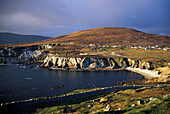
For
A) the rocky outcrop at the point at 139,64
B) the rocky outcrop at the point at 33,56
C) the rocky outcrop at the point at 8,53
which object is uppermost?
the rocky outcrop at the point at 8,53

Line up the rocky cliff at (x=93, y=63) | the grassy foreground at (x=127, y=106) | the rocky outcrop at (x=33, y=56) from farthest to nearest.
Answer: the rocky outcrop at (x=33, y=56), the rocky cliff at (x=93, y=63), the grassy foreground at (x=127, y=106)

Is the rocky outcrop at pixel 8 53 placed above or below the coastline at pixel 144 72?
above

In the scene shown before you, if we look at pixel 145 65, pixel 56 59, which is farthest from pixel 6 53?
pixel 145 65

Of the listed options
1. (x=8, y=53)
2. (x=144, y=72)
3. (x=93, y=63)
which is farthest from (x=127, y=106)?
(x=8, y=53)

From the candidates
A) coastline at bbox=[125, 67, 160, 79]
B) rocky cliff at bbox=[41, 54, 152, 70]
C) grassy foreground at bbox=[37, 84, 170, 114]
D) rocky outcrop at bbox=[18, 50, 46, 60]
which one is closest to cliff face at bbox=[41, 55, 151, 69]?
rocky cliff at bbox=[41, 54, 152, 70]

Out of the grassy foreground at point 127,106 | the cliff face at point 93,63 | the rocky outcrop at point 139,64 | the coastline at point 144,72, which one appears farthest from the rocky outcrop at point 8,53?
the grassy foreground at point 127,106

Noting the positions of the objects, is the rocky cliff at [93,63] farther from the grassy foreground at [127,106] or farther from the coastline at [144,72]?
the grassy foreground at [127,106]

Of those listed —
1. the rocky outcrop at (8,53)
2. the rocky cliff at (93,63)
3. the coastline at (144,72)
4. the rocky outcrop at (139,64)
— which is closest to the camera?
the coastline at (144,72)

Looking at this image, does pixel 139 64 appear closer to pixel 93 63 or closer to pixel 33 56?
pixel 93 63
